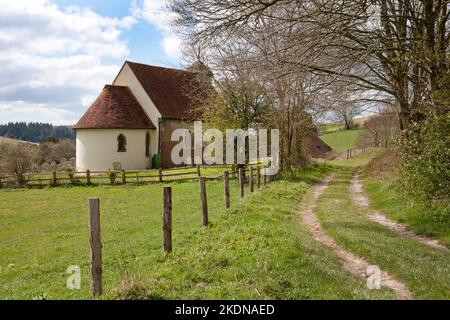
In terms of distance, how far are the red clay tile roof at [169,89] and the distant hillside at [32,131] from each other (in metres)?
119

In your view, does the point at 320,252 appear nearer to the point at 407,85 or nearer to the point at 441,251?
the point at 441,251

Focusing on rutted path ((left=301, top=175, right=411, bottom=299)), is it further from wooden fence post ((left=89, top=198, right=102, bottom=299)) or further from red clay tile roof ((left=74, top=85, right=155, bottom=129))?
red clay tile roof ((left=74, top=85, right=155, bottom=129))

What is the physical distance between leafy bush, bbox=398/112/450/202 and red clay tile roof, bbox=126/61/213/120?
25705 millimetres

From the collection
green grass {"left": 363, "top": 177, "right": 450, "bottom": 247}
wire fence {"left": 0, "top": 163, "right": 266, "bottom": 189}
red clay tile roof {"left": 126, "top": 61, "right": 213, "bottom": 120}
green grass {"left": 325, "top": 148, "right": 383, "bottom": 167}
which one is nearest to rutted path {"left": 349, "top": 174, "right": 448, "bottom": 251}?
green grass {"left": 363, "top": 177, "right": 450, "bottom": 247}

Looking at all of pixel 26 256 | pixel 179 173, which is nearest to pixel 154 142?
pixel 179 173

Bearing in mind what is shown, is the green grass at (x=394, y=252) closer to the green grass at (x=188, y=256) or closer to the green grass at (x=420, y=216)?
the green grass at (x=188, y=256)

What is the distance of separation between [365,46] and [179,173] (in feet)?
58.3

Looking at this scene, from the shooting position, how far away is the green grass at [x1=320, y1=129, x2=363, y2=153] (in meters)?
69.3

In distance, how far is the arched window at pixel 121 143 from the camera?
1352 inches

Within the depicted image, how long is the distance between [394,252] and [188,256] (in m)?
3.89

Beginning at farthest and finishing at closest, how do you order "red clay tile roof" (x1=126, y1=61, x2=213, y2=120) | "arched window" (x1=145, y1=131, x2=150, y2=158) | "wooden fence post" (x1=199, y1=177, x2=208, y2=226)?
"red clay tile roof" (x1=126, y1=61, x2=213, y2=120), "arched window" (x1=145, y1=131, x2=150, y2=158), "wooden fence post" (x1=199, y1=177, x2=208, y2=226)

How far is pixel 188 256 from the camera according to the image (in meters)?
7.57

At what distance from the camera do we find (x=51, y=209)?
61.0 feet
